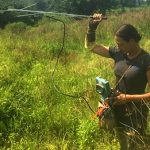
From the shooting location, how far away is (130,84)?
11.2 ft

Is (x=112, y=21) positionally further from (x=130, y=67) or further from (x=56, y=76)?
(x=130, y=67)

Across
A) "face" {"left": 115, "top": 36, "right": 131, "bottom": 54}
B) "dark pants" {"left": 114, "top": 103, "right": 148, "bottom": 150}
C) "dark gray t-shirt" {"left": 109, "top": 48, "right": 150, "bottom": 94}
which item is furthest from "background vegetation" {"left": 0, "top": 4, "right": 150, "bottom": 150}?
"face" {"left": 115, "top": 36, "right": 131, "bottom": 54}

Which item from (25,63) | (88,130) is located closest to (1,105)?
(88,130)

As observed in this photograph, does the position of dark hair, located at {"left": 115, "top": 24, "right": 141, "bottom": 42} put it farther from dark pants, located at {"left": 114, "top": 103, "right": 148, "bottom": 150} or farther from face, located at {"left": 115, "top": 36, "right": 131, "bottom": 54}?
dark pants, located at {"left": 114, "top": 103, "right": 148, "bottom": 150}

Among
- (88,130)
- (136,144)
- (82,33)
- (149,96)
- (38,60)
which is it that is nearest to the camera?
(149,96)

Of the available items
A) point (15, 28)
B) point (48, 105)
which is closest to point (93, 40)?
point (48, 105)

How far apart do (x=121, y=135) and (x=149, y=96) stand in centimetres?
67

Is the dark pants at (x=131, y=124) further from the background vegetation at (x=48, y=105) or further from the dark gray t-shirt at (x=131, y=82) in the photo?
the background vegetation at (x=48, y=105)

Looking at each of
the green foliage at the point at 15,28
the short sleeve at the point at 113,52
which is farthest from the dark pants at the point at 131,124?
the green foliage at the point at 15,28

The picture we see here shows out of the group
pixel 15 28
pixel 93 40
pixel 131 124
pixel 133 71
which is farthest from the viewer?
pixel 15 28

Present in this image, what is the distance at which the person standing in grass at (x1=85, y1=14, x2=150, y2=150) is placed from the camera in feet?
11.0

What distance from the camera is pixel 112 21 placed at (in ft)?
42.1

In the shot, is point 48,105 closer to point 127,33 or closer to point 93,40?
point 93,40

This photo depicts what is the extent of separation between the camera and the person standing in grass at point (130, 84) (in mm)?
3346
